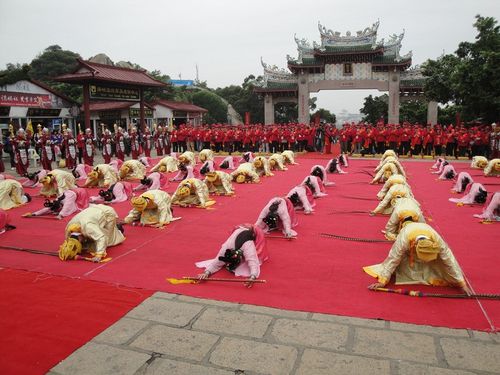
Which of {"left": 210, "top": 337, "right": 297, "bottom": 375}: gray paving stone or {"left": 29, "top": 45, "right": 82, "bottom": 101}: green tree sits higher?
{"left": 29, "top": 45, "right": 82, "bottom": 101}: green tree

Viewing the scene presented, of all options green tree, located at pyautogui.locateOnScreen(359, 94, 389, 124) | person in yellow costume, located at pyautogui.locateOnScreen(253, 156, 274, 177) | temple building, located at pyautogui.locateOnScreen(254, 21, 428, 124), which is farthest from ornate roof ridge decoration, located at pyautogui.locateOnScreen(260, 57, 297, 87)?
person in yellow costume, located at pyautogui.locateOnScreen(253, 156, 274, 177)

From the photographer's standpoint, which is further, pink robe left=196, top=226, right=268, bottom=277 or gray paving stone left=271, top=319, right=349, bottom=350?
pink robe left=196, top=226, right=268, bottom=277

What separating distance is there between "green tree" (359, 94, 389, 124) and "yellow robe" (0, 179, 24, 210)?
23596 mm

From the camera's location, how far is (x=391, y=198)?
711 cm

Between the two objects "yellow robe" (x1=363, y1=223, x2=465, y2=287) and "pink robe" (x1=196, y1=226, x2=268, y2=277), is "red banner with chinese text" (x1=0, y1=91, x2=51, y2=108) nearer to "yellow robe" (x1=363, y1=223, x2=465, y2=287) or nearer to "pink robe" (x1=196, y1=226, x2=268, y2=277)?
"pink robe" (x1=196, y1=226, x2=268, y2=277)

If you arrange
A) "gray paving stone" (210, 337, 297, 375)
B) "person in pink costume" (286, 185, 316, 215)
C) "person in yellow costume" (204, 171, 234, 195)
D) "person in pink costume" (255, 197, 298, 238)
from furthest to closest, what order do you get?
"person in yellow costume" (204, 171, 234, 195), "person in pink costume" (286, 185, 316, 215), "person in pink costume" (255, 197, 298, 238), "gray paving stone" (210, 337, 297, 375)

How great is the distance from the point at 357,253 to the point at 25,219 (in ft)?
18.6

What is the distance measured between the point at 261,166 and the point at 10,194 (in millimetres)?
6336

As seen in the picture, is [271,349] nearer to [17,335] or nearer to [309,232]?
[17,335]

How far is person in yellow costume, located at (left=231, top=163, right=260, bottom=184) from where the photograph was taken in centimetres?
1074

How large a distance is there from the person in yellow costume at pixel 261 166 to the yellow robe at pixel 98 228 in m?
6.49

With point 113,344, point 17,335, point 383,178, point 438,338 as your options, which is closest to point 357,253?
point 438,338

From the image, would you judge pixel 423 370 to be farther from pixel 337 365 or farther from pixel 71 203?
pixel 71 203

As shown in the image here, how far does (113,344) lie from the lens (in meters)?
3.26
